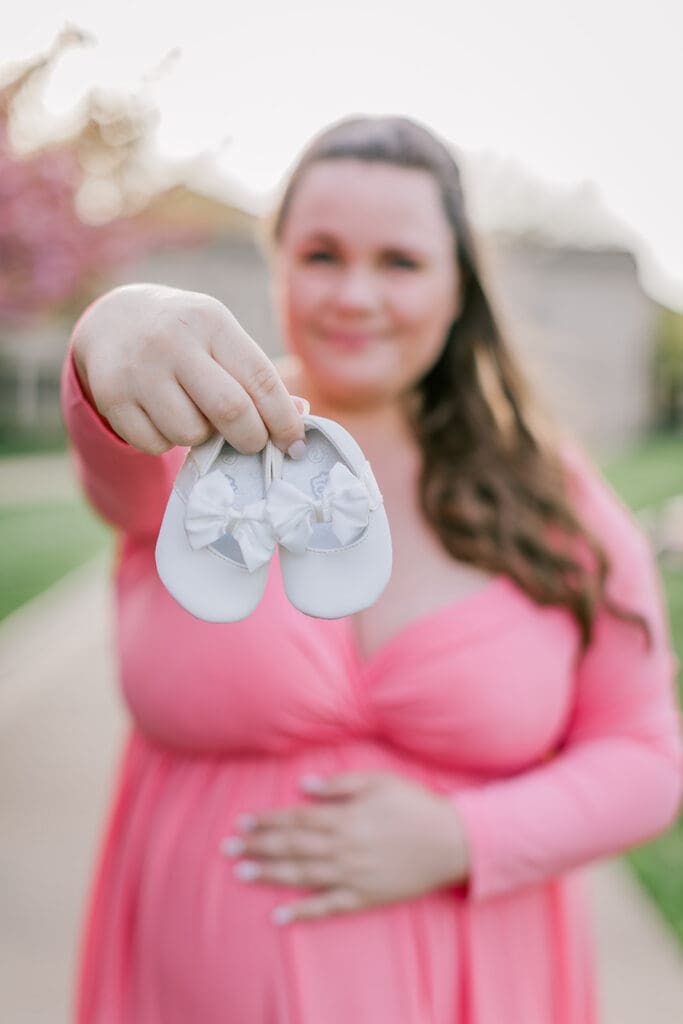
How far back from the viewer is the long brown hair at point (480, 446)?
1.42m

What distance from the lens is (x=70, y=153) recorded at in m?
2.38

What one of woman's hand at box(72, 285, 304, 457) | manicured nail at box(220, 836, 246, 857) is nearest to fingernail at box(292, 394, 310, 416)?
woman's hand at box(72, 285, 304, 457)

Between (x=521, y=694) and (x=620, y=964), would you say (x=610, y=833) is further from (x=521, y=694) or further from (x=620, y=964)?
(x=620, y=964)

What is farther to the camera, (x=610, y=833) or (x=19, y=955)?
(x=19, y=955)

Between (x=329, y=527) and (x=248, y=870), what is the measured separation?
814mm

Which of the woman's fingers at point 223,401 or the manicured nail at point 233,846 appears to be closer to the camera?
the woman's fingers at point 223,401

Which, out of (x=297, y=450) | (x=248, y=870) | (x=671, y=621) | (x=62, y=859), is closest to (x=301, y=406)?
(x=297, y=450)

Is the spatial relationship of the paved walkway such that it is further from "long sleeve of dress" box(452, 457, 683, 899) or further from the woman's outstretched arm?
the woman's outstretched arm

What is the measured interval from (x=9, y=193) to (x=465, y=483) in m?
2.07

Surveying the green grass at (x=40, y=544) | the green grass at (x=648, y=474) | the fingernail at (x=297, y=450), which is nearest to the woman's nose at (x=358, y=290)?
the fingernail at (x=297, y=450)

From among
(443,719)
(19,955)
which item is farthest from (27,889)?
(443,719)

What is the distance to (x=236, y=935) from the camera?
138 cm

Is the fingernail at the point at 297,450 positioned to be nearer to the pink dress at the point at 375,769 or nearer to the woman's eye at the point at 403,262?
the pink dress at the point at 375,769

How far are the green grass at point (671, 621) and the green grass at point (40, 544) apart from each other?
15.0 feet
